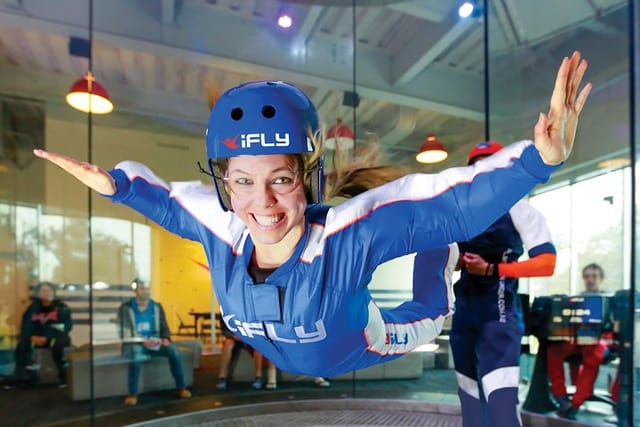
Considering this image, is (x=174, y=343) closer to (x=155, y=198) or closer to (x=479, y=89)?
(x=155, y=198)

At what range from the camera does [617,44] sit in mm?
4480

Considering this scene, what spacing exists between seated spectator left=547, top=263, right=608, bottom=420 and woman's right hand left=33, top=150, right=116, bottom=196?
4.47 m

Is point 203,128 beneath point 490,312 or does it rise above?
above

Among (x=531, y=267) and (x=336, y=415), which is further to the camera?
(x=336, y=415)

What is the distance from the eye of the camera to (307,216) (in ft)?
4.59

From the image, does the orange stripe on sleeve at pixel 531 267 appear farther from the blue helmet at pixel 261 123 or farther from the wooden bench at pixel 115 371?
the wooden bench at pixel 115 371

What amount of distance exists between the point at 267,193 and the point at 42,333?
532 cm

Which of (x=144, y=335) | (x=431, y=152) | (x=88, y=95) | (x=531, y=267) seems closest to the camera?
(x=531, y=267)

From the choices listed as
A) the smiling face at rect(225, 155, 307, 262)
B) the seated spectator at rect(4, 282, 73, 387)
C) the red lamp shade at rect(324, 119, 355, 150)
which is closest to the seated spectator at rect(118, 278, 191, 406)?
the seated spectator at rect(4, 282, 73, 387)

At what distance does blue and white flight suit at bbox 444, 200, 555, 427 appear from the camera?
2.20 metres

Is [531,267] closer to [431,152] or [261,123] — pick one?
[261,123]

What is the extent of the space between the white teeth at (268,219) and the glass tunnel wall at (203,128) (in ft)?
11.7

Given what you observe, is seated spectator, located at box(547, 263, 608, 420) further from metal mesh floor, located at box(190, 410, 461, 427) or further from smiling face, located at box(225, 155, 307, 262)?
smiling face, located at box(225, 155, 307, 262)

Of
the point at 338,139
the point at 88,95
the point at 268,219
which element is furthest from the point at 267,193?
the point at 88,95
